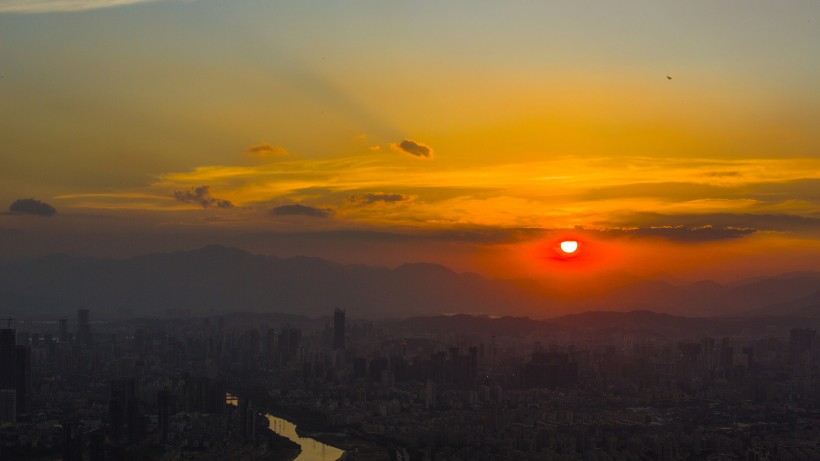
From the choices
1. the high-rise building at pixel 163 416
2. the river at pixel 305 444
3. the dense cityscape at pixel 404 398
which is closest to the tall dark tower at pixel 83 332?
the dense cityscape at pixel 404 398

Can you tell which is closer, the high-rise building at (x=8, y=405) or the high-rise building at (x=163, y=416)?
the high-rise building at (x=163, y=416)

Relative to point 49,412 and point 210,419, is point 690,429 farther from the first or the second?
point 49,412

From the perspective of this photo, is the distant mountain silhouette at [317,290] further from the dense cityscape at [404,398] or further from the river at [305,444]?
the river at [305,444]

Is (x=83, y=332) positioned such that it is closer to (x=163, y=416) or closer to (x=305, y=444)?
(x=163, y=416)

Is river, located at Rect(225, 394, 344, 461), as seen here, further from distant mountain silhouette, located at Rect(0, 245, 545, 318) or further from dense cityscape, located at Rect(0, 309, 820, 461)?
distant mountain silhouette, located at Rect(0, 245, 545, 318)

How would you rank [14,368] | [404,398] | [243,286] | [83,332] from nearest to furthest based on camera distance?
[14,368]
[404,398]
[83,332]
[243,286]

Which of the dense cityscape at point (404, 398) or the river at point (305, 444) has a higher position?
the dense cityscape at point (404, 398)

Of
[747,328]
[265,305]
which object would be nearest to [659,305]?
[747,328]

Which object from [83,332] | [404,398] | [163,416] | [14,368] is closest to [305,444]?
[163,416]
